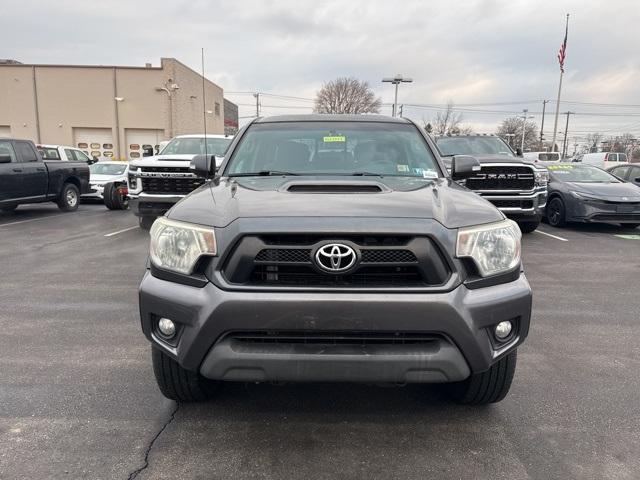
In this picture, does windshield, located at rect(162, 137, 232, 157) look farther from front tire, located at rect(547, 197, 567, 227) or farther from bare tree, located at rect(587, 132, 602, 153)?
bare tree, located at rect(587, 132, 602, 153)

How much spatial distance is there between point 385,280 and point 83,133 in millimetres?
38744

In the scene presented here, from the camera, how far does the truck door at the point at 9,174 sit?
11172 mm

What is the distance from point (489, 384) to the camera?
111 inches

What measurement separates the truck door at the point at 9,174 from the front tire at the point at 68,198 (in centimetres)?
151

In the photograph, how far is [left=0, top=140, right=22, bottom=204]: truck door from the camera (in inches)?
440

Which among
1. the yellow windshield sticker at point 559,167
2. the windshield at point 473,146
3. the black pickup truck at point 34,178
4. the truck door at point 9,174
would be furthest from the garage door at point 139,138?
the yellow windshield sticker at point 559,167

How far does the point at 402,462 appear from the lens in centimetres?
251

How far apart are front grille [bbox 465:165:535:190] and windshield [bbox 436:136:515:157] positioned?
50.6 inches

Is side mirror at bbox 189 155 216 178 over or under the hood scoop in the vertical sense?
over

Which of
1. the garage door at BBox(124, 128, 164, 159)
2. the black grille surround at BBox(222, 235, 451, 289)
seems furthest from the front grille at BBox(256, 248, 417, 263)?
the garage door at BBox(124, 128, 164, 159)

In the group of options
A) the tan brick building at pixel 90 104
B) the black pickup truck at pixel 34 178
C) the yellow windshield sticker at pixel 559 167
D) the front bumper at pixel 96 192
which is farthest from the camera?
the tan brick building at pixel 90 104

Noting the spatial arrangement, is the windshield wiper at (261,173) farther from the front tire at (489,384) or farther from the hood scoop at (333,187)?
the front tire at (489,384)

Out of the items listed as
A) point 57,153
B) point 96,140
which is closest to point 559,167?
point 57,153

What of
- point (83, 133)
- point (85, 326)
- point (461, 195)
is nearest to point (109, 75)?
point (83, 133)
